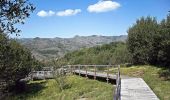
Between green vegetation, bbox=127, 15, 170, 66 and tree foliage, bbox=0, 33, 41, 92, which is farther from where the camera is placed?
green vegetation, bbox=127, 15, 170, 66

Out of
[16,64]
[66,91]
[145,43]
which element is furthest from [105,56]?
[66,91]

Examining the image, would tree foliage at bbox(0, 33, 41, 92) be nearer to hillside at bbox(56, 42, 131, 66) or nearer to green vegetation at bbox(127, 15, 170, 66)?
green vegetation at bbox(127, 15, 170, 66)

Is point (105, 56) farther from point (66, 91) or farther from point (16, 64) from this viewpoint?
point (66, 91)

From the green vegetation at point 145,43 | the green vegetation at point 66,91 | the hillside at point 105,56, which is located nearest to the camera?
the green vegetation at point 66,91

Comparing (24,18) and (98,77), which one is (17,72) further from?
(24,18)

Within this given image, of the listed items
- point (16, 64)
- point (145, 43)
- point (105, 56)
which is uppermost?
point (145, 43)

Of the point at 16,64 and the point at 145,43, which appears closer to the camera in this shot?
the point at 16,64

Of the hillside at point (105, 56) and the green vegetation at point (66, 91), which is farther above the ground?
the hillside at point (105, 56)

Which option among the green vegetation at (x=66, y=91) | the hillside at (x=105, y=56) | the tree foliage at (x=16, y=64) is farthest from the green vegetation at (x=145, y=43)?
the hillside at (x=105, y=56)

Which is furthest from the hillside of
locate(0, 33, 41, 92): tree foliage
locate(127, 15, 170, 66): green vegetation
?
locate(0, 33, 41, 92): tree foliage

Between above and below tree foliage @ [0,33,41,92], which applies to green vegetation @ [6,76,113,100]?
below

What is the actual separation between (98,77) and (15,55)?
13.0m

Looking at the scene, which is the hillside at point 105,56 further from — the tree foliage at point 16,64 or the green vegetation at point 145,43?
the tree foliage at point 16,64

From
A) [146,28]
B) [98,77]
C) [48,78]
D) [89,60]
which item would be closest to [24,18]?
[98,77]
